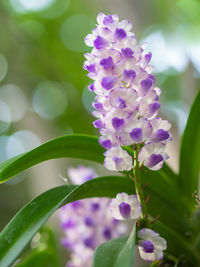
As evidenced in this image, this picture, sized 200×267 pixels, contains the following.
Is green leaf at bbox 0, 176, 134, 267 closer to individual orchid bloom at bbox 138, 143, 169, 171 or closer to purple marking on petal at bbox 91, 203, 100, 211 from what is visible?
individual orchid bloom at bbox 138, 143, 169, 171

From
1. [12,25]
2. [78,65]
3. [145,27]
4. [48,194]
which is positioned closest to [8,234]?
[48,194]

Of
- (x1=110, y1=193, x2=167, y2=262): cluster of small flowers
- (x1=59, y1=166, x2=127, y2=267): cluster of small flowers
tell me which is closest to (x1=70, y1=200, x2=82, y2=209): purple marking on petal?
(x1=59, y1=166, x2=127, y2=267): cluster of small flowers

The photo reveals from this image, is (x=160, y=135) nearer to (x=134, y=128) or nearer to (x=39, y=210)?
(x=134, y=128)

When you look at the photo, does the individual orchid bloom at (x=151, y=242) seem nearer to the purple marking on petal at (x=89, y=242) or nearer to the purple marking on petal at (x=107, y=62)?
the purple marking on petal at (x=107, y=62)

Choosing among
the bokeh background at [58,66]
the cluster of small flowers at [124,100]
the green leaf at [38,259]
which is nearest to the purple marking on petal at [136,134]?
the cluster of small flowers at [124,100]

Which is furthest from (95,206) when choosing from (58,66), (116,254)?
(58,66)

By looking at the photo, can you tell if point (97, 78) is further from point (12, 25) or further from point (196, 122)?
point (12, 25)
